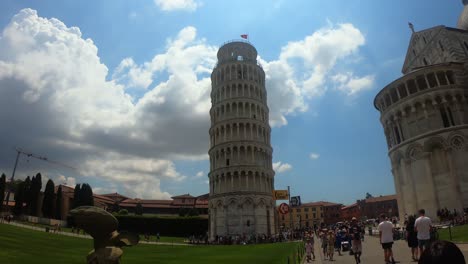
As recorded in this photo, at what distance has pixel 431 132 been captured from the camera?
3878 centimetres

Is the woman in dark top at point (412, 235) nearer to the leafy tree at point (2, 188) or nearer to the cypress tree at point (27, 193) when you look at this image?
the leafy tree at point (2, 188)

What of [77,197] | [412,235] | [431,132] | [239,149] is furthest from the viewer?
[77,197]

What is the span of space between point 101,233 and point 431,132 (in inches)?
1640

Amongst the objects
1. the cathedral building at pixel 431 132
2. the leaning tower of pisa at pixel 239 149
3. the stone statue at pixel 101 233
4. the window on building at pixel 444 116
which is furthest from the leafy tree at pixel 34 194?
the window on building at pixel 444 116

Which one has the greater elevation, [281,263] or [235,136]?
[235,136]

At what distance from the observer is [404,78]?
42.3 metres

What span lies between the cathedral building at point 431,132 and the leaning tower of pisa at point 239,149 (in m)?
23.9

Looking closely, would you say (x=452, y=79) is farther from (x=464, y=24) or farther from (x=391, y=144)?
(x=464, y=24)

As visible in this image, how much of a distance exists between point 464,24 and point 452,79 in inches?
838

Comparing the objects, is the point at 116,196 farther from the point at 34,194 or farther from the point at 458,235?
the point at 458,235

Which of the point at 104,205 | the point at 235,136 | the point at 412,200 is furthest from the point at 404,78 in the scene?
the point at 104,205

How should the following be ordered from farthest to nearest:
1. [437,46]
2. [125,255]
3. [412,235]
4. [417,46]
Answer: [417,46]
[437,46]
[125,255]
[412,235]

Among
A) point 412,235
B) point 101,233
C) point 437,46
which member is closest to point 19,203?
point 101,233

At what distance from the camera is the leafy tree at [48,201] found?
228ft
